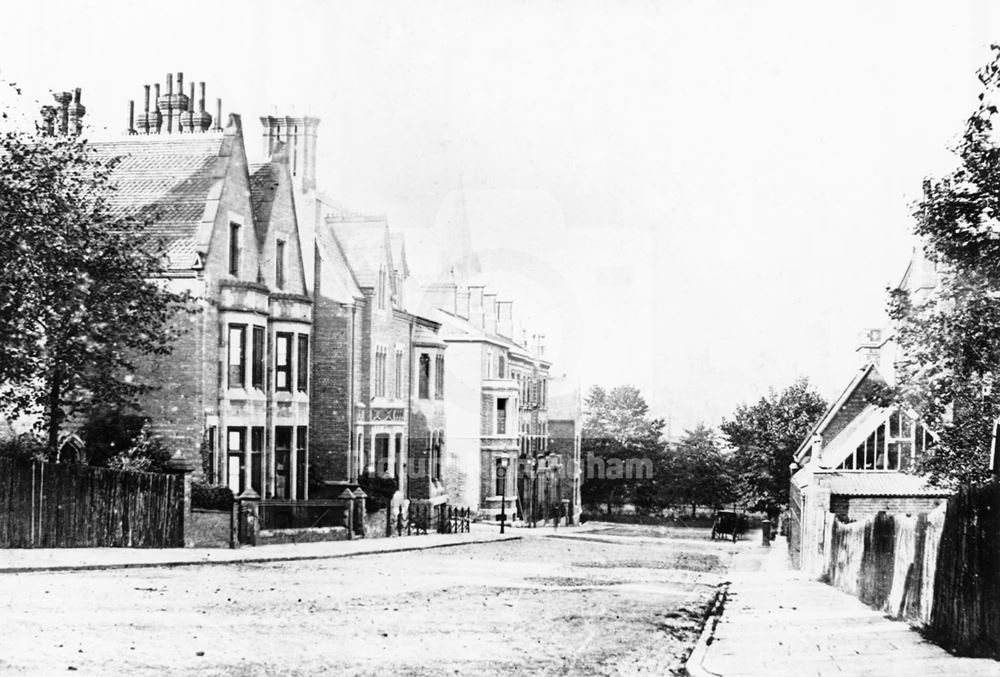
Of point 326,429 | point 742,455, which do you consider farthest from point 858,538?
point 742,455

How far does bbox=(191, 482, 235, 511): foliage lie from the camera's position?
30.3 m

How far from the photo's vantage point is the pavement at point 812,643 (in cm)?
1264

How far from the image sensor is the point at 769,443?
7650 cm

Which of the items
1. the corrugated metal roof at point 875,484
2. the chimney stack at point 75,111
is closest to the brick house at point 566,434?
the corrugated metal roof at point 875,484

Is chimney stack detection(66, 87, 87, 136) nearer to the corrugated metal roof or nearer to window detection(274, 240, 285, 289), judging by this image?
window detection(274, 240, 285, 289)

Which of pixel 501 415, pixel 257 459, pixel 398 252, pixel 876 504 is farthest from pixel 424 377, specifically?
pixel 876 504

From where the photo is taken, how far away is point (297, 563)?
85.2 ft

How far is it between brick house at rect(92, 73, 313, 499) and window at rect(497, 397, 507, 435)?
23748 mm

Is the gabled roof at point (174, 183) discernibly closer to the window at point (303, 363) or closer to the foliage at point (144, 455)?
the foliage at point (144, 455)

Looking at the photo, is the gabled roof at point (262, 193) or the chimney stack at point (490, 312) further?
the chimney stack at point (490, 312)

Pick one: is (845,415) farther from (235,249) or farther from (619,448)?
(619,448)

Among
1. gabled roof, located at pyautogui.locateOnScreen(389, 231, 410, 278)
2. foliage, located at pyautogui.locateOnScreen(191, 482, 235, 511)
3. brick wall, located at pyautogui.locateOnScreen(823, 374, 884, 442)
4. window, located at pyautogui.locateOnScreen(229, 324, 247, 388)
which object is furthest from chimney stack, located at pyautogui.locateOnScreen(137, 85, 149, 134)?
brick wall, located at pyautogui.locateOnScreen(823, 374, 884, 442)

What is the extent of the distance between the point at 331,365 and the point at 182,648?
93.8 ft

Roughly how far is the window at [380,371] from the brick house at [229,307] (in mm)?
6479
